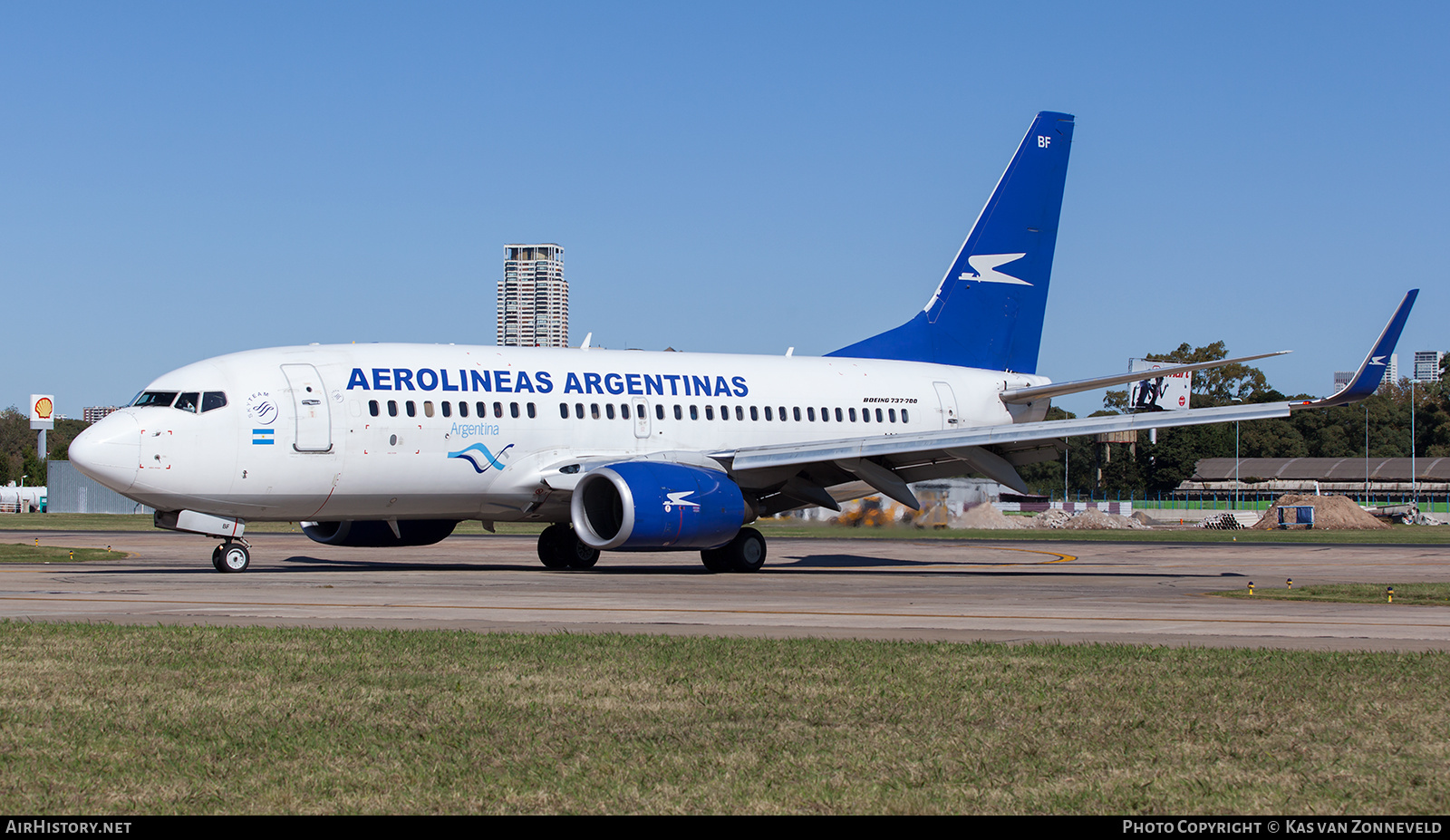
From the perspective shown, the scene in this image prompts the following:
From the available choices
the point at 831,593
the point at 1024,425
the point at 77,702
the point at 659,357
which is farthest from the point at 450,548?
the point at 77,702

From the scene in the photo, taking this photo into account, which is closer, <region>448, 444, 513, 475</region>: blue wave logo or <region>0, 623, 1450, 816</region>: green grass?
<region>0, 623, 1450, 816</region>: green grass

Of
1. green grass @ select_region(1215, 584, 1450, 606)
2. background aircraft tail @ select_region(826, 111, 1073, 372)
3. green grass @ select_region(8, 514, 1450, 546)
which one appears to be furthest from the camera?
green grass @ select_region(8, 514, 1450, 546)

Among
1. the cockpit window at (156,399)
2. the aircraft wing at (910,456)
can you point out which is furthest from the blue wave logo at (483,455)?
the cockpit window at (156,399)

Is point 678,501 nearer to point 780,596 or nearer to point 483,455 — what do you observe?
point 483,455

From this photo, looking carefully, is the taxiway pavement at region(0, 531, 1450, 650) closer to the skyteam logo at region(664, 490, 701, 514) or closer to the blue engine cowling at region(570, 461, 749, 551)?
the blue engine cowling at region(570, 461, 749, 551)

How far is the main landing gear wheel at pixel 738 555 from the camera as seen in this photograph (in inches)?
1021

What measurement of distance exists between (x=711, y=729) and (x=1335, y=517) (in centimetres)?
6762

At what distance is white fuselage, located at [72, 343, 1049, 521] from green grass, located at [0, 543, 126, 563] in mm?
8189

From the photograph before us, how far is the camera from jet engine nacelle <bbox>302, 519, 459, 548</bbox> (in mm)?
27320


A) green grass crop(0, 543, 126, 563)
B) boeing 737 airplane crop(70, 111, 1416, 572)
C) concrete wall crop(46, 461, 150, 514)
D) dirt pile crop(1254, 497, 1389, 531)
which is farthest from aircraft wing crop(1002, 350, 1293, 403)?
concrete wall crop(46, 461, 150, 514)

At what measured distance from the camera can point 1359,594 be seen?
1953cm

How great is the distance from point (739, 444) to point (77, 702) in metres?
19.9

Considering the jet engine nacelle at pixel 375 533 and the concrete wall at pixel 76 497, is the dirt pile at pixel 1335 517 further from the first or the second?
the concrete wall at pixel 76 497

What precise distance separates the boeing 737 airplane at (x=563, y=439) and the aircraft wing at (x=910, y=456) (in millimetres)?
48
